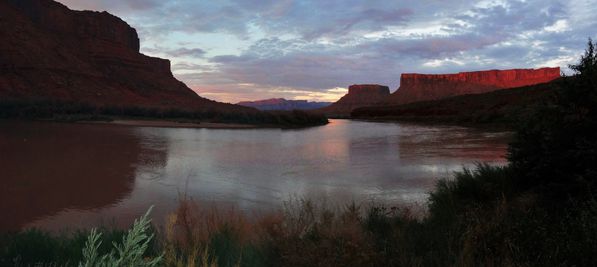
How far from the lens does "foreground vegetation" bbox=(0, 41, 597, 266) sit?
4383 mm

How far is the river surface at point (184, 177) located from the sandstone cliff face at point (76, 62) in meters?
51.2

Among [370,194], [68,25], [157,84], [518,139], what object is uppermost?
[68,25]

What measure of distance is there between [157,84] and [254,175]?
93698mm

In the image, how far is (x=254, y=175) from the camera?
14.1m

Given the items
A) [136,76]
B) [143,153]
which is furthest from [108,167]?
[136,76]

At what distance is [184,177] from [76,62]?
82.0 metres

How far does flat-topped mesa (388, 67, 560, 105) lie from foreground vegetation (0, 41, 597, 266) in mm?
140890

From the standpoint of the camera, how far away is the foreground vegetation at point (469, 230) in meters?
4.38

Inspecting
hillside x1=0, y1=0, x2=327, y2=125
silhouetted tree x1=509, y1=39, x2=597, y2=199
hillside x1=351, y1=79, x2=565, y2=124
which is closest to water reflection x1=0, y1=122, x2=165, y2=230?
silhouetted tree x1=509, y1=39, x2=597, y2=199

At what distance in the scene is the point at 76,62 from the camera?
278 ft

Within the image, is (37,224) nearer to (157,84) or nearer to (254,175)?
(254,175)

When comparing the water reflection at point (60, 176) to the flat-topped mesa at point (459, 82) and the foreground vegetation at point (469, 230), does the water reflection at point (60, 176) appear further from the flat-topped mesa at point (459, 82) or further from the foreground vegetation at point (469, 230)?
the flat-topped mesa at point (459, 82)

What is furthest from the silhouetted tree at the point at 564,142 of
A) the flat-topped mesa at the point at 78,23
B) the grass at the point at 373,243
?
the flat-topped mesa at the point at 78,23

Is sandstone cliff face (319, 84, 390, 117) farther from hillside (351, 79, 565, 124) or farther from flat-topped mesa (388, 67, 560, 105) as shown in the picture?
hillside (351, 79, 565, 124)
